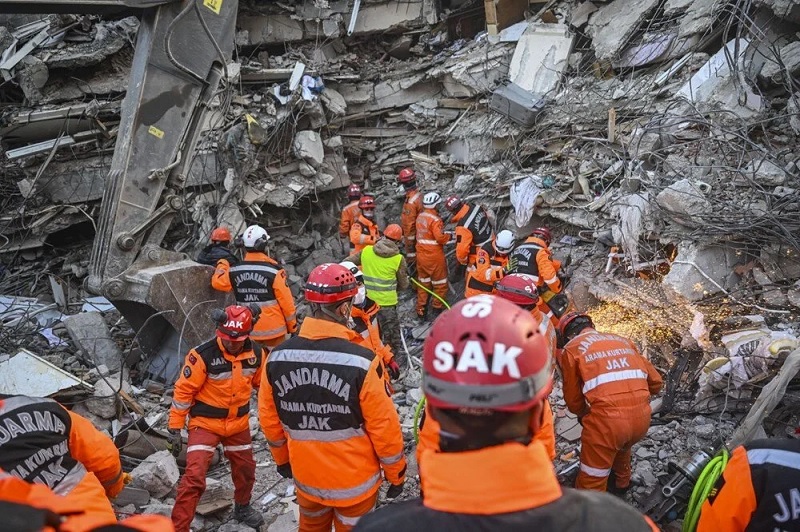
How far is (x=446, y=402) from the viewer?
148 cm

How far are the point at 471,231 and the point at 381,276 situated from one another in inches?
60.2

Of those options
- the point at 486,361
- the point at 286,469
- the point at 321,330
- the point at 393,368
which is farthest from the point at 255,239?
the point at 486,361

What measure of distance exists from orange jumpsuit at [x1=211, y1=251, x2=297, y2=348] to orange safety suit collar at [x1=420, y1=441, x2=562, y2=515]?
17.5 ft

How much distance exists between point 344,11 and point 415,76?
177cm

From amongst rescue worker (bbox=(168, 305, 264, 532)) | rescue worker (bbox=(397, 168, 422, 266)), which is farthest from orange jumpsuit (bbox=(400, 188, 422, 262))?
rescue worker (bbox=(168, 305, 264, 532))

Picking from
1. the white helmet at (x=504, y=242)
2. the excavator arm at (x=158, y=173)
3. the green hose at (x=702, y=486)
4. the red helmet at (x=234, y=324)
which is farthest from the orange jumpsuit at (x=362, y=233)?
the green hose at (x=702, y=486)

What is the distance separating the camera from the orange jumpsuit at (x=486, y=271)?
24.5 ft

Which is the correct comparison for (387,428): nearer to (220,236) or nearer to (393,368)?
(393,368)

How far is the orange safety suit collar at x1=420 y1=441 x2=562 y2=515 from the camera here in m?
1.35

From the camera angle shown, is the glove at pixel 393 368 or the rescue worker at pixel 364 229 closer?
the glove at pixel 393 368

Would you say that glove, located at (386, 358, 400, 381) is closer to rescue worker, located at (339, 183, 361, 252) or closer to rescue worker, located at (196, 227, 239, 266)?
rescue worker, located at (196, 227, 239, 266)

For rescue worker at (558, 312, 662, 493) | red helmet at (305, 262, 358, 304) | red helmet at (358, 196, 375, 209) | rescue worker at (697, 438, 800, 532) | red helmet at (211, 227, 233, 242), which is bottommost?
red helmet at (358, 196, 375, 209)

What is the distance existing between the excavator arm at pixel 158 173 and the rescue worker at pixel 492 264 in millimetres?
3237

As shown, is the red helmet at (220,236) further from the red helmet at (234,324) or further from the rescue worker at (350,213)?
the red helmet at (234,324)
